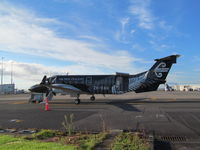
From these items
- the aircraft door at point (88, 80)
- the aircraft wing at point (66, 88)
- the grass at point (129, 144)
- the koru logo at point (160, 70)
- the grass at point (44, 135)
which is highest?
the koru logo at point (160, 70)

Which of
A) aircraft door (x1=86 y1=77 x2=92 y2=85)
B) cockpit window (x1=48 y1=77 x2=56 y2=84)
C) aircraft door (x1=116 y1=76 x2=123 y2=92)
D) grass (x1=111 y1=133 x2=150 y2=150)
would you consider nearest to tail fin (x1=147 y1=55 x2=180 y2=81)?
aircraft door (x1=116 y1=76 x2=123 y2=92)

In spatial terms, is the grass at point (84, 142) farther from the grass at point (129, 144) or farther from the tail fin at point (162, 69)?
the tail fin at point (162, 69)

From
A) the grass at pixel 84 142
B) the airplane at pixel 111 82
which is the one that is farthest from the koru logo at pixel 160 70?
the grass at pixel 84 142

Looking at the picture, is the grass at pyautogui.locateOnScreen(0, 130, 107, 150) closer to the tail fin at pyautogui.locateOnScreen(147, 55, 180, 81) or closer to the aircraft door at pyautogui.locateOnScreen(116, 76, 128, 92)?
the aircraft door at pyautogui.locateOnScreen(116, 76, 128, 92)

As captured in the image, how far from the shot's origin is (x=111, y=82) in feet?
81.2

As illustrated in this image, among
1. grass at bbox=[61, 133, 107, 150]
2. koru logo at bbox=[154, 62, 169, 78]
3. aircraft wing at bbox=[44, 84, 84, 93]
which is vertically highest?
koru logo at bbox=[154, 62, 169, 78]

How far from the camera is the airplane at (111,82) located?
22953 millimetres

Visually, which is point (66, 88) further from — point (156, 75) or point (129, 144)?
point (129, 144)

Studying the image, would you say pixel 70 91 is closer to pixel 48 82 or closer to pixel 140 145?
pixel 48 82

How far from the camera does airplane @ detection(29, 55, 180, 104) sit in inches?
904

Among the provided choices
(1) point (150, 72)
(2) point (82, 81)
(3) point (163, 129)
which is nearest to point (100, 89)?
(2) point (82, 81)

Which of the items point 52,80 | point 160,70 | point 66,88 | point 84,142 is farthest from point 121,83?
point 84,142

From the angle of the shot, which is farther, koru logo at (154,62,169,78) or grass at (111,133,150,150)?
koru logo at (154,62,169,78)

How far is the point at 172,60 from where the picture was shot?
22.6 meters
